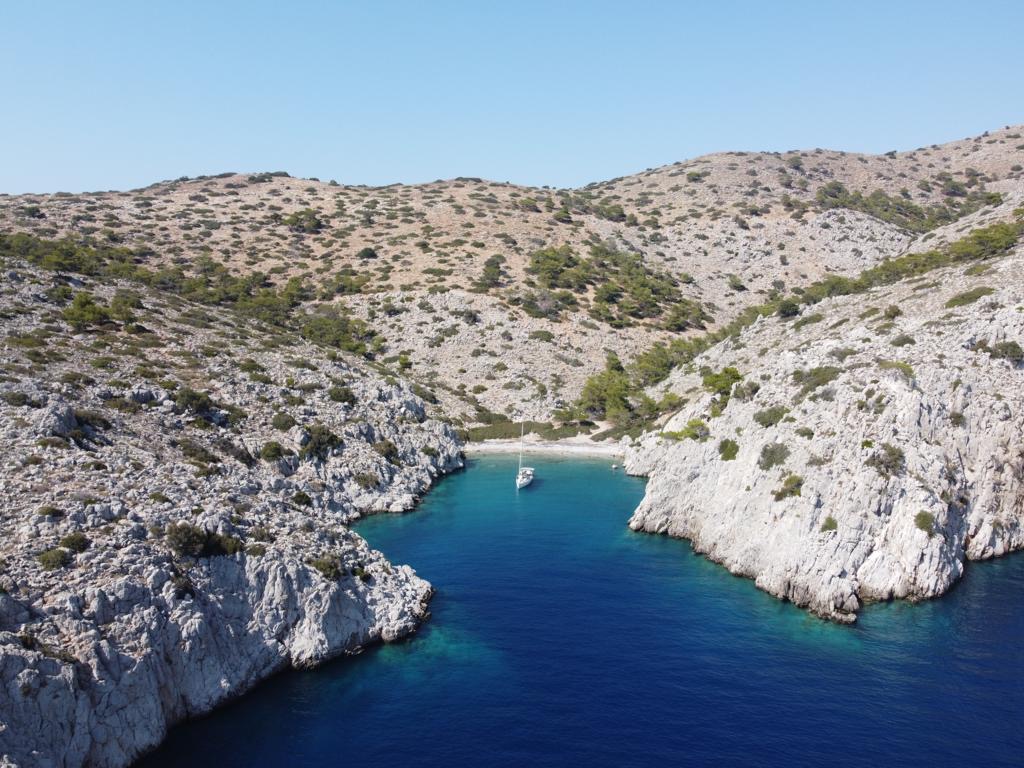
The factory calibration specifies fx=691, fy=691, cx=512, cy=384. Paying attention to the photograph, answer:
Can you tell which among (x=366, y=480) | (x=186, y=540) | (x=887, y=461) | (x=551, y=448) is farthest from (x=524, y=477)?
(x=186, y=540)

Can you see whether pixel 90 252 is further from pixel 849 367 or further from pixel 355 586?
pixel 849 367

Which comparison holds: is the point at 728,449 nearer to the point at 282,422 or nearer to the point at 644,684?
the point at 644,684

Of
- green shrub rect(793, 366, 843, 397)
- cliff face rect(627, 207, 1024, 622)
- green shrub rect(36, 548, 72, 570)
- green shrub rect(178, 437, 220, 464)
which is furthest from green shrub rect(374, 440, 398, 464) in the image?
green shrub rect(36, 548, 72, 570)

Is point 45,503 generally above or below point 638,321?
below

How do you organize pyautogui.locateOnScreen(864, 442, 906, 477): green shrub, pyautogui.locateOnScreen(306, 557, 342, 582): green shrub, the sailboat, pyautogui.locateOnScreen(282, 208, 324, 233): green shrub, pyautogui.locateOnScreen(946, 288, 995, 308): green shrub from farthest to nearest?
pyautogui.locateOnScreen(282, 208, 324, 233): green shrub → the sailboat → pyautogui.locateOnScreen(946, 288, 995, 308): green shrub → pyautogui.locateOnScreen(864, 442, 906, 477): green shrub → pyautogui.locateOnScreen(306, 557, 342, 582): green shrub

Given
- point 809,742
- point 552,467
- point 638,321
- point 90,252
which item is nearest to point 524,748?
A: point 809,742

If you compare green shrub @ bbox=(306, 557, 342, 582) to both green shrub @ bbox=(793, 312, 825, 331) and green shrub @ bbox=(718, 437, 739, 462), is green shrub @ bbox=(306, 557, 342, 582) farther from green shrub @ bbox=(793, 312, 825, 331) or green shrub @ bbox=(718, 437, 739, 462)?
green shrub @ bbox=(793, 312, 825, 331)
